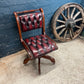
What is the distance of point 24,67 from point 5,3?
1081 millimetres

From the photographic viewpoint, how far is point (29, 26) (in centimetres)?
134

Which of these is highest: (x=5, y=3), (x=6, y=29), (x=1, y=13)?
(x=5, y=3)

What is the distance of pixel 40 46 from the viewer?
1.22 m

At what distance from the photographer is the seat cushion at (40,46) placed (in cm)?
115

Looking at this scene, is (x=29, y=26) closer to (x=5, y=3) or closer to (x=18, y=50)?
(x=5, y=3)

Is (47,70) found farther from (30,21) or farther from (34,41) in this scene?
(30,21)

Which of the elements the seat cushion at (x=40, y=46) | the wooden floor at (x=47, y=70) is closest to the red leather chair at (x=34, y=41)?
the seat cushion at (x=40, y=46)

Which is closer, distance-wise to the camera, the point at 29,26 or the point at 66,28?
the point at 29,26

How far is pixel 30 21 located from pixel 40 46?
1.45 ft

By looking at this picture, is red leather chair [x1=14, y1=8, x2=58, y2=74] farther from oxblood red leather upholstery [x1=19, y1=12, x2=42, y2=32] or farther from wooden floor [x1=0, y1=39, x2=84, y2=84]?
wooden floor [x1=0, y1=39, x2=84, y2=84]

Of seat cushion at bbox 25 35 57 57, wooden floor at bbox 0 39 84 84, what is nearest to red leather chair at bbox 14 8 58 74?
seat cushion at bbox 25 35 57 57

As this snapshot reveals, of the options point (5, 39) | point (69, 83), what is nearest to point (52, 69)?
point (69, 83)

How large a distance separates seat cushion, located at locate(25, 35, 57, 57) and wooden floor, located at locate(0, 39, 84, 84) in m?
0.42

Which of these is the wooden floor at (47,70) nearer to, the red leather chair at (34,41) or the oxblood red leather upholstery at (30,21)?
the red leather chair at (34,41)
